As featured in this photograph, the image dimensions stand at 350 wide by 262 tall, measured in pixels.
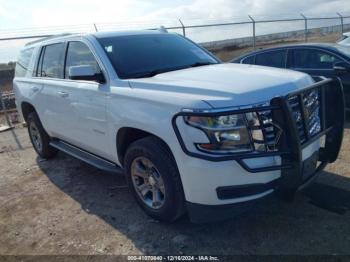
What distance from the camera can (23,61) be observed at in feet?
22.7

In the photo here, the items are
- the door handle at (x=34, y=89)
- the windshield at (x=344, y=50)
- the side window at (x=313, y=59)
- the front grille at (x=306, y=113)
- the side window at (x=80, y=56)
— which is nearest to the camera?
the front grille at (x=306, y=113)

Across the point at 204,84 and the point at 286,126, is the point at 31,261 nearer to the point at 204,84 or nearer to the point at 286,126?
the point at 204,84

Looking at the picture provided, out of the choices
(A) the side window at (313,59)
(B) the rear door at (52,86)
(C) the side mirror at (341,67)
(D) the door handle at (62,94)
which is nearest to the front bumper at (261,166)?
(D) the door handle at (62,94)

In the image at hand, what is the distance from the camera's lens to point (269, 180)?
129 inches

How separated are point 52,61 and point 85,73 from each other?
1769 millimetres

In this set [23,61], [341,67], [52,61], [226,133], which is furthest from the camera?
[341,67]

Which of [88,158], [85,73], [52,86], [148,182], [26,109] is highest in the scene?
[85,73]

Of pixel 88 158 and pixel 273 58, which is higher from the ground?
pixel 273 58

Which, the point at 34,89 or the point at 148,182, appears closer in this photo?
the point at 148,182

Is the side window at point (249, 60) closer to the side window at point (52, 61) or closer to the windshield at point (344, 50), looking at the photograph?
the windshield at point (344, 50)

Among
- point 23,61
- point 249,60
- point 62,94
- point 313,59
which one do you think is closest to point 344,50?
point 313,59

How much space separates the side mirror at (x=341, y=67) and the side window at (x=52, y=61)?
477 centimetres

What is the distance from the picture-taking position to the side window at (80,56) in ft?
14.9

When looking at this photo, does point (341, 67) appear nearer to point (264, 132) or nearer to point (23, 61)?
point (264, 132)
